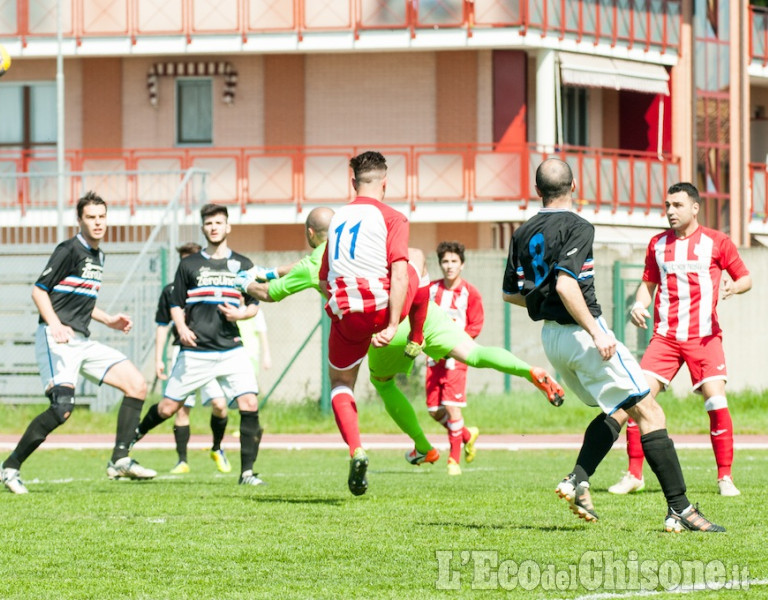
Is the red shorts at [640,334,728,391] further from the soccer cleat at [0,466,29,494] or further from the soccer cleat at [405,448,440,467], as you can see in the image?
the soccer cleat at [0,466,29,494]

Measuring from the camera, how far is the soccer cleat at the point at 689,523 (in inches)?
316

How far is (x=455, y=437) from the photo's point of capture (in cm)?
1409

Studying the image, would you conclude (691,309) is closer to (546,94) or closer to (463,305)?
(463,305)

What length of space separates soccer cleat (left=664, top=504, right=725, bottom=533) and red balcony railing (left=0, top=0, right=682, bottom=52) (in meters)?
22.8

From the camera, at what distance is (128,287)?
23422 millimetres

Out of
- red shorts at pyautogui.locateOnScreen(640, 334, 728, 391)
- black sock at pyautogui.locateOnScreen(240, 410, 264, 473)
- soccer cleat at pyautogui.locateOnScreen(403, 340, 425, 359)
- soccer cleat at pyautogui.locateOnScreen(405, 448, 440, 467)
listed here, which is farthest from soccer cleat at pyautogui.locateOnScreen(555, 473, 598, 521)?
black sock at pyautogui.locateOnScreen(240, 410, 264, 473)

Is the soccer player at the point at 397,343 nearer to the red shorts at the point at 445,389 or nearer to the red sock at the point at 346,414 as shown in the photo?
the red sock at the point at 346,414

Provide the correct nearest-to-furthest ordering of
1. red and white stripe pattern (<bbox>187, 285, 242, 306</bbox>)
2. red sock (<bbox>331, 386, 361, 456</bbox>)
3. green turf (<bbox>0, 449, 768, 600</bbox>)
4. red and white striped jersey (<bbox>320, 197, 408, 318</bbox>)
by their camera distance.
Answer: green turf (<bbox>0, 449, 768, 600</bbox>), red and white striped jersey (<bbox>320, 197, 408, 318</bbox>), red sock (<bbox>331, 386, 361, 456</bbox>), red and white stripe pattern (<bbox>187, 285, 242, 306</bbox>)

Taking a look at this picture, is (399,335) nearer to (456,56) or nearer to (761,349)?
(761,349)

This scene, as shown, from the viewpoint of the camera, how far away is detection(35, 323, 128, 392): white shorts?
11.5 m

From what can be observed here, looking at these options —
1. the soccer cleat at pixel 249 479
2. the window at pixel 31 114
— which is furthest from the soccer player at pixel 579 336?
the window at pixel 31 114

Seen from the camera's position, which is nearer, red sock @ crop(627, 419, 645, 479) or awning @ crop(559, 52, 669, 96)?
red sock @ crop(627, 419, 645, 479)

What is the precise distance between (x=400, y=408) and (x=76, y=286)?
112 inches

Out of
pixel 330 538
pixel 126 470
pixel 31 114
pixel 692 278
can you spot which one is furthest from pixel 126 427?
pixel 31 114
